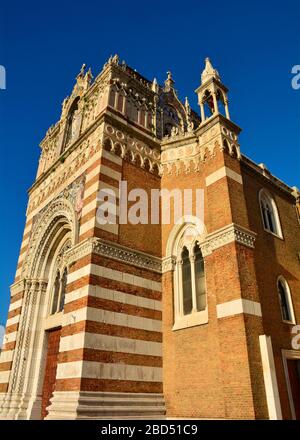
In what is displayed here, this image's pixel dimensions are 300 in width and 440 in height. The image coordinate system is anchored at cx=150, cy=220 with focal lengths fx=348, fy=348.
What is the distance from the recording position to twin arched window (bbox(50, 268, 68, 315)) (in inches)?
615

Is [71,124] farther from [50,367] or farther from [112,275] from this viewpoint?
[50,367]

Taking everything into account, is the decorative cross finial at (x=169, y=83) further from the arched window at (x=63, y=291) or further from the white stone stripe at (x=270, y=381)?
the white stone stripe at (x=270, y=381)

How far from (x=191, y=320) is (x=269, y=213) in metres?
6.62

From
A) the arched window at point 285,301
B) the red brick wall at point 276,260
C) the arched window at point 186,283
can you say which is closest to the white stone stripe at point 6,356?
the arched window at point 186,283

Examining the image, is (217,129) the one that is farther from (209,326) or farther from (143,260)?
(209,326)

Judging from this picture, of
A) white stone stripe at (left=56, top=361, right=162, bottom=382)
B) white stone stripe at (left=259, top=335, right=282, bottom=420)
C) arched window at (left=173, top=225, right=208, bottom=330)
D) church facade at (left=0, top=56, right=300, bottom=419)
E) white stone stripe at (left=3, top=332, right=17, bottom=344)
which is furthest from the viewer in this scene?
white stone stripe at (left=3, top=332, right=17, bottom=344)

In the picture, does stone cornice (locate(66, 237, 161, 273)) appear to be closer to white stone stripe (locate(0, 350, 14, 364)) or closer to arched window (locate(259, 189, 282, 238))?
arched window (locate(259, 189, 282, 238))

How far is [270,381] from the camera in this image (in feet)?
32.4

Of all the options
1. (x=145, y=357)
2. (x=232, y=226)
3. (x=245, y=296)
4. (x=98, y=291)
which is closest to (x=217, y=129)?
(x=232, y=226)

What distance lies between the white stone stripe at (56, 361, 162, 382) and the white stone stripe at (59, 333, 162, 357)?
18.7 inches

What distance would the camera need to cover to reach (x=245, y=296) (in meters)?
10.8

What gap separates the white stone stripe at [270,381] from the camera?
9586mm

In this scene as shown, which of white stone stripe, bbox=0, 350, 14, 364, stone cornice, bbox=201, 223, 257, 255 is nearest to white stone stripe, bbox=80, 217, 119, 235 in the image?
stone cornice, bbox=201, 223, 257, 255

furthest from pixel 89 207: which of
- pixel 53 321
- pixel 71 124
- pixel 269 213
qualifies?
pixel 71 124
